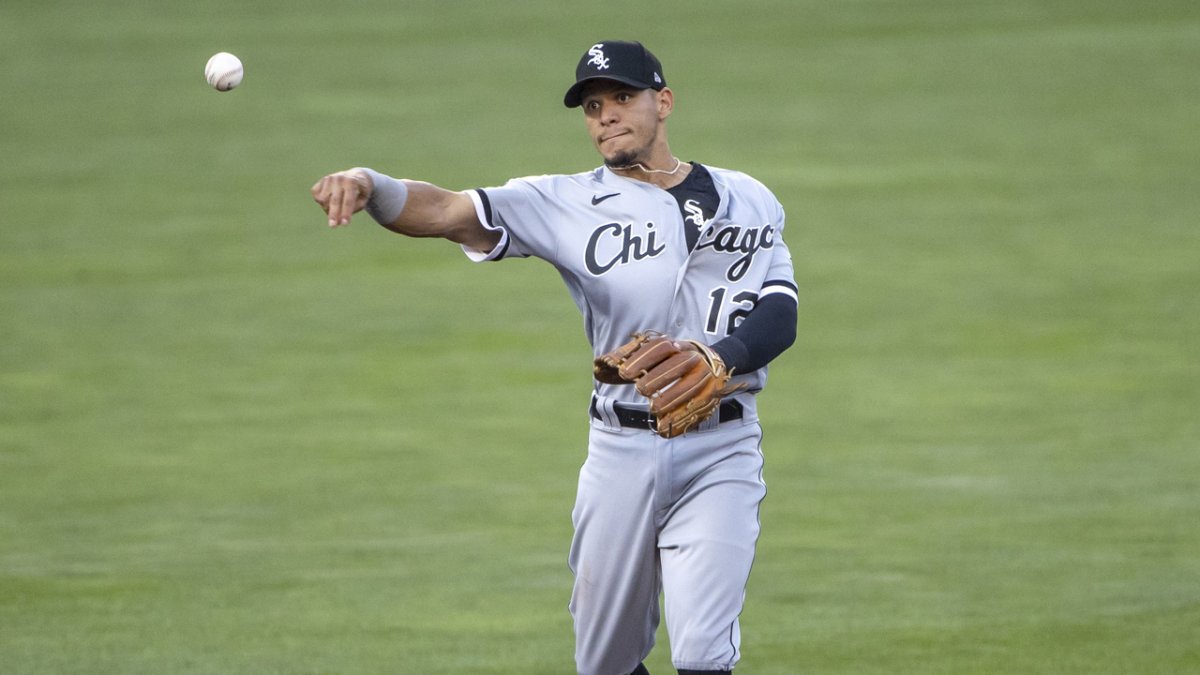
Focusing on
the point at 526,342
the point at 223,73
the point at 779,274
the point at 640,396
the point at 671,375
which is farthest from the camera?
the point at 526,342

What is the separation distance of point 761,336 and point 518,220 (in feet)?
2.51

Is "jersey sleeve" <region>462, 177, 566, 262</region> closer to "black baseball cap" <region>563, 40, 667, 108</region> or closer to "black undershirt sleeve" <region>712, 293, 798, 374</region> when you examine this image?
"black baseball cap" <region>563, 40, 667, 108</region>

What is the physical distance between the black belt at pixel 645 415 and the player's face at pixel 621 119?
71 centimetres

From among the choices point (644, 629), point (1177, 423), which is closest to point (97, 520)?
point (644, 629)

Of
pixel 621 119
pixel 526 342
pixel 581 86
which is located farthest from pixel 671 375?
pixel 526 342

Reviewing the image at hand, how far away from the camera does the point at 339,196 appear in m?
4.53

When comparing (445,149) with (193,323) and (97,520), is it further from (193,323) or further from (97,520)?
(97,520)

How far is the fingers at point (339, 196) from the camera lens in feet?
14.7

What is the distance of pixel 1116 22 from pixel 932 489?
1300 centimetres

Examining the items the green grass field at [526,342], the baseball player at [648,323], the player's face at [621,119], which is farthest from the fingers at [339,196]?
the green grass field at [526,342]

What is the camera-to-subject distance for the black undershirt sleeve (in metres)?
4.95

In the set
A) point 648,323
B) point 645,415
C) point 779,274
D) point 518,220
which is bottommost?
point 645,415

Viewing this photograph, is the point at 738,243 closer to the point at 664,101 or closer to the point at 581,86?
the point at 664,101

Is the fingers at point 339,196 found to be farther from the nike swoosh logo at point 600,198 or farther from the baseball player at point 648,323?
the nike swoosh logo at point 600,198
